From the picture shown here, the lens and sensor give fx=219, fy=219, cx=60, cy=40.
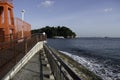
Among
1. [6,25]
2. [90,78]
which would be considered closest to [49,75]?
[90,78]

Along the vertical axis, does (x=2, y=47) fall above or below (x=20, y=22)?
below

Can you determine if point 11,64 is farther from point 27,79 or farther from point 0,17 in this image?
point 0,17

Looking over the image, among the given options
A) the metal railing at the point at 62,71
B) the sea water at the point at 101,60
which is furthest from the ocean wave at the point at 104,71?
the metal railing at the point at 62,71

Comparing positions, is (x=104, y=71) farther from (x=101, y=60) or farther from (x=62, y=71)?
(x=62, y=71)

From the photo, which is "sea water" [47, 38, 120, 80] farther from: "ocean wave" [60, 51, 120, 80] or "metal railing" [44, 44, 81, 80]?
"metal railing" [44, 44, 81, 80]

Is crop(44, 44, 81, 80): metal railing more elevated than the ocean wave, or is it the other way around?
crop(44, 44, 81, 80): metal railing

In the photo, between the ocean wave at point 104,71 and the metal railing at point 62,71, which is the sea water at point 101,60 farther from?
the metal railing at point 62,71

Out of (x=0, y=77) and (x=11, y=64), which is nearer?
(x=0, y=77)

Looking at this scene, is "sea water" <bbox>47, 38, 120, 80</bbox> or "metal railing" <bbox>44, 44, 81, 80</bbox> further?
"sea water" <bbox>47, 38, 120, 80</bbox>

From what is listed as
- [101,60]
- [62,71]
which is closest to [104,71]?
[101,60]

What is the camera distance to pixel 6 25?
20234mm

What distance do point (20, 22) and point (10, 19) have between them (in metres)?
1.60

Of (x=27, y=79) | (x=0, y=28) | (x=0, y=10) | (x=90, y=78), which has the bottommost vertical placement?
(x=90, y=78)

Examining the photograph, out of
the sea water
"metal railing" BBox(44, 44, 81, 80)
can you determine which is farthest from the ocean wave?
"metal railing" BBox(44, 44, 81, 80)
